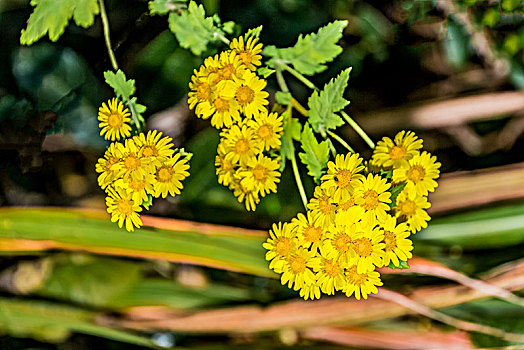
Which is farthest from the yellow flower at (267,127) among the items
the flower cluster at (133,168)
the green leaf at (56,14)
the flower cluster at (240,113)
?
the green leaf at (56,14)

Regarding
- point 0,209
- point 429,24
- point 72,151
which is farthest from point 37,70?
point 429,24

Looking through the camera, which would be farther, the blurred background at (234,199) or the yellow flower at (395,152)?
the blurred background at (234,199)

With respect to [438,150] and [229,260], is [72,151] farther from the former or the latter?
[438,150]

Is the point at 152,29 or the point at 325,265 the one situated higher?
the point at 152,29

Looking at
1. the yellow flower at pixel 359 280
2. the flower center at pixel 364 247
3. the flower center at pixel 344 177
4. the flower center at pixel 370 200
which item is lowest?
the yellow flower at pixel 359 280

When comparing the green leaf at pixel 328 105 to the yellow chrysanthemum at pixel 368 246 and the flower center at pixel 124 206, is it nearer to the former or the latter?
the yellow chrysanthemum at pixel 368 246

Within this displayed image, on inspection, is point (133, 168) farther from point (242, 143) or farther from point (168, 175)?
point (242, 143)

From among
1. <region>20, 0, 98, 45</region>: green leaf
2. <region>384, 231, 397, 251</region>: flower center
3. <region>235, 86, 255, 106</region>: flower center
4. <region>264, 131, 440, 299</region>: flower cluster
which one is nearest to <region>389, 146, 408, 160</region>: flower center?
<region>264, 131, 440, 299</region>: flower cluster
